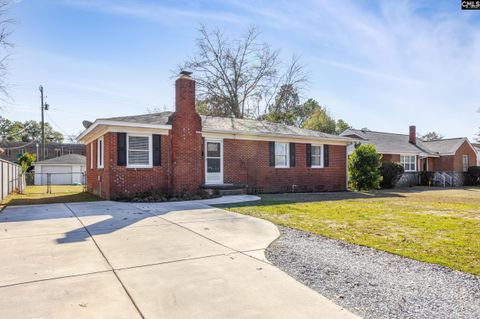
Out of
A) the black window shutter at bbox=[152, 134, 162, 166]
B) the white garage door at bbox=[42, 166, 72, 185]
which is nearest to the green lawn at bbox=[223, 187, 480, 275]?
the black window shutter at bbox=[152, 134, 162, 166]

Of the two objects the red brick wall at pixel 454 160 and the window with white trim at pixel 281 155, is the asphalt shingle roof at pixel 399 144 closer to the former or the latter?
the red brick wall at pixel 454 160

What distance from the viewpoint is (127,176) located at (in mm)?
11969

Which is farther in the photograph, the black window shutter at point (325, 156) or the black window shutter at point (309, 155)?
the black window shutter at point (325, 156)

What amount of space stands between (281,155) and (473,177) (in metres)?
21.7

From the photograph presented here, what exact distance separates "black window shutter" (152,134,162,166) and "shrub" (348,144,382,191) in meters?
12.5

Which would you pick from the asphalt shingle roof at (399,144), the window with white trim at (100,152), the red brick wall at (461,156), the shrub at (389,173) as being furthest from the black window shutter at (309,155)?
the red brick wall at (461,156)

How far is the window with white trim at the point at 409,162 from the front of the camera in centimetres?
2702

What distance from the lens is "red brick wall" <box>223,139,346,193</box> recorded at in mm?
14672

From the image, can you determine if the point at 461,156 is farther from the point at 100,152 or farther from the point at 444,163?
the point at 100,152

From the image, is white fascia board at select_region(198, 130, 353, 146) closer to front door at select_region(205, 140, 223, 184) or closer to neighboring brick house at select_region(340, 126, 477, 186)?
front door at select_region(205, 140, 223, 184)

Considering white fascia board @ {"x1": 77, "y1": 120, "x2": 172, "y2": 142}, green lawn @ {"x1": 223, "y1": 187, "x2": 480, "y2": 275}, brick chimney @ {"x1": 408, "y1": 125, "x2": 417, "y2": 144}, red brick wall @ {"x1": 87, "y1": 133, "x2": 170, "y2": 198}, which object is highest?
brick chimney @ {"x1": 408, "y1": 125, "x2": 417, "y2": 144}

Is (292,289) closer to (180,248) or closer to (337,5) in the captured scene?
(180,248)

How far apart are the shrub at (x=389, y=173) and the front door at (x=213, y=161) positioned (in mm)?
12948

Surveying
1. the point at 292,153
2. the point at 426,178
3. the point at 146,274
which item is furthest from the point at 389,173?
the point at 146,274
